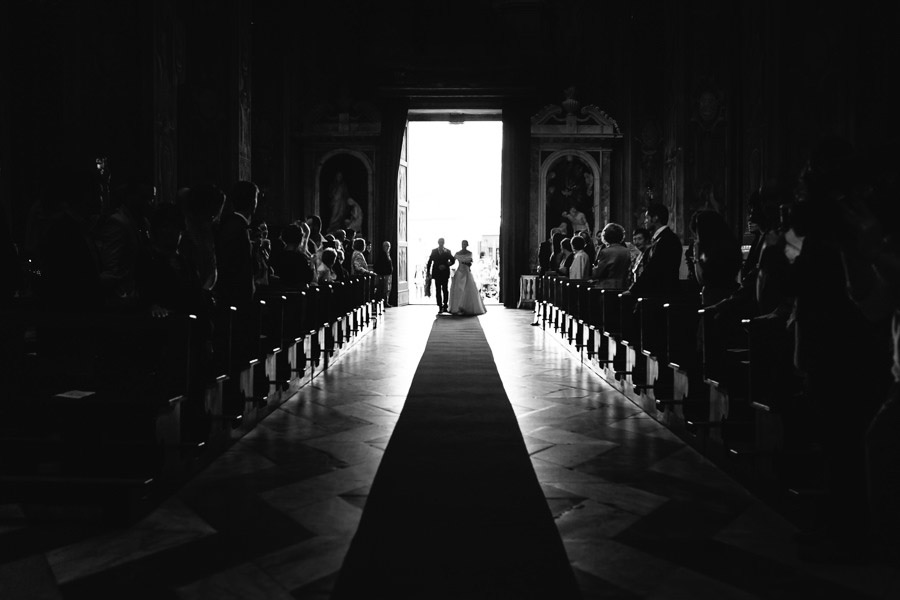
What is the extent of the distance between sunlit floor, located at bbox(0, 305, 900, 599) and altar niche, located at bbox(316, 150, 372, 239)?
46.2ft

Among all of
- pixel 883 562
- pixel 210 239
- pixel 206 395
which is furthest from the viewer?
pixel 210 239

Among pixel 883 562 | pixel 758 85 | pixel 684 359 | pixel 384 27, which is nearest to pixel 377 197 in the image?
pixel 384 27

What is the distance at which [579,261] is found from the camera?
1386cm

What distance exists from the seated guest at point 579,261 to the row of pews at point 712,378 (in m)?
4.65

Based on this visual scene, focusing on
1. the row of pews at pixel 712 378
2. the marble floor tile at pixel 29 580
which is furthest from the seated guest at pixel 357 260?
the marble floor tile at pixel 29 580

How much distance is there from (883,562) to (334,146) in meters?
17.8

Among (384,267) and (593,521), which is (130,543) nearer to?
(593,521)

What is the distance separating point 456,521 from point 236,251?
294 centimetres

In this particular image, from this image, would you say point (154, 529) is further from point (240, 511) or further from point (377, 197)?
point (377, 197)

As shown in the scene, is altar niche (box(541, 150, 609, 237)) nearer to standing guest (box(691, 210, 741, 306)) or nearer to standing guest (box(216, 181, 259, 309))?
standing guest (box(691, 210, 741, 306))

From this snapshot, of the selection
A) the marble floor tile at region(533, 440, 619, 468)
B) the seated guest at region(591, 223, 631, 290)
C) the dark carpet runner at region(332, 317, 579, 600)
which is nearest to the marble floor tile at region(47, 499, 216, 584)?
the dark carpet runner at region(332, 317, 579, 600)

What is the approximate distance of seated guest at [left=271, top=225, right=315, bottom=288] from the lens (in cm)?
919

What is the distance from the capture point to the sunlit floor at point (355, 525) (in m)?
3.02

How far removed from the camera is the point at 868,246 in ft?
8.98
